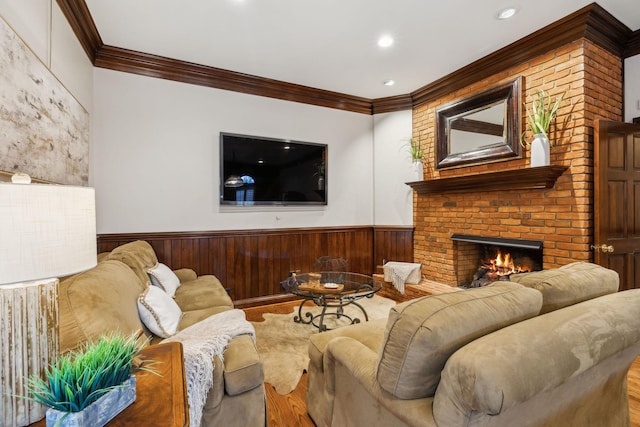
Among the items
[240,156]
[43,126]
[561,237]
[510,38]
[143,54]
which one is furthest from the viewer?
[240,156]

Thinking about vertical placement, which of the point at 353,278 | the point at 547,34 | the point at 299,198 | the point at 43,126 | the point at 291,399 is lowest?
the point at 291,399

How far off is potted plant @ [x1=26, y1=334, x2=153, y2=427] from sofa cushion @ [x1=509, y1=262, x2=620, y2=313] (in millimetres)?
1591

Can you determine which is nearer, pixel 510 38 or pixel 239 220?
pixel 510 38

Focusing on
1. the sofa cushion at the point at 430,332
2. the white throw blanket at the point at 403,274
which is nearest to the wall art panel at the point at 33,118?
the sofa cushion at the point at 430,332

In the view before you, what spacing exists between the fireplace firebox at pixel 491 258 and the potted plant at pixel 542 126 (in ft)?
2.63

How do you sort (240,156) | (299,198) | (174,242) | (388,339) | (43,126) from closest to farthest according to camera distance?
(388,339)
(43,126)
(174,242)
(240,156)
(299,198)

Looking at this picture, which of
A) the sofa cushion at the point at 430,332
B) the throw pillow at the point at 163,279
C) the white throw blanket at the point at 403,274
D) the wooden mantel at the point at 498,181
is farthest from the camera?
the white throw blanket at the point at 403,274

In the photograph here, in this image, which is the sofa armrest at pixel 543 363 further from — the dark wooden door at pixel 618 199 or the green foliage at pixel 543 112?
the green foliage at pixel 543 112

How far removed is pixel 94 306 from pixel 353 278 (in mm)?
2388

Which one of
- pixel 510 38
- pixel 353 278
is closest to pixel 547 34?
pixel 510 38

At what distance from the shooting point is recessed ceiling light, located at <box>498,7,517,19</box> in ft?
8.46

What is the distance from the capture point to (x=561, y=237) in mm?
2832

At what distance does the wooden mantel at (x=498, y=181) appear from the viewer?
2.82 meters

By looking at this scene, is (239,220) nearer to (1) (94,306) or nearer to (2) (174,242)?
(2) (174,242)
